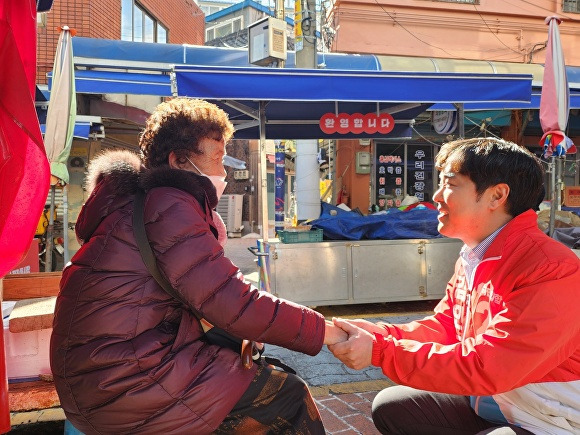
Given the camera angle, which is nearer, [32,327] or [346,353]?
[346,353]

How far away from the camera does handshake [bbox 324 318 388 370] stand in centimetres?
202

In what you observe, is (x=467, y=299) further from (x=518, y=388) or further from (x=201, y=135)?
(x=201, y=135)

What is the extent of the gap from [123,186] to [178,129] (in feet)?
1.48

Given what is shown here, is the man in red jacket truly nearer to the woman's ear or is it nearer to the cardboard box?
the woman's ear

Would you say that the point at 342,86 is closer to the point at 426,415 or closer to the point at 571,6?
the point at 426,415

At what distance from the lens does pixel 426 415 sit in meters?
2.25

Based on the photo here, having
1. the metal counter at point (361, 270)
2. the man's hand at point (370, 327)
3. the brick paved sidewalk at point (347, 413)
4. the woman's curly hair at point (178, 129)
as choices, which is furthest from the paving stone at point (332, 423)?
the metal counter at point (361, 270)

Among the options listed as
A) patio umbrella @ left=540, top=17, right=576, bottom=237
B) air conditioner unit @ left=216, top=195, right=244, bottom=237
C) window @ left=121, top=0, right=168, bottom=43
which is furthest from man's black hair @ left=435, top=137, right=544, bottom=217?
air conditioner unit @ left=216, top=195, right=244, bottom=237

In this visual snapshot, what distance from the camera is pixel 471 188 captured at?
2104mm

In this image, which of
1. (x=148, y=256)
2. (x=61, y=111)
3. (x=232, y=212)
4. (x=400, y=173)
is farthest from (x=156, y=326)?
(x=232, y=212)

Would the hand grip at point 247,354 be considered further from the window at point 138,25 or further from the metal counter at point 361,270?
the window at point 138,25

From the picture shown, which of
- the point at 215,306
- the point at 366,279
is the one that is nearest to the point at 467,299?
the point at 215,306

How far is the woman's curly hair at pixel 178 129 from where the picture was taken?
229 centimetres

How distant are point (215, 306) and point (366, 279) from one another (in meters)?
4.98
